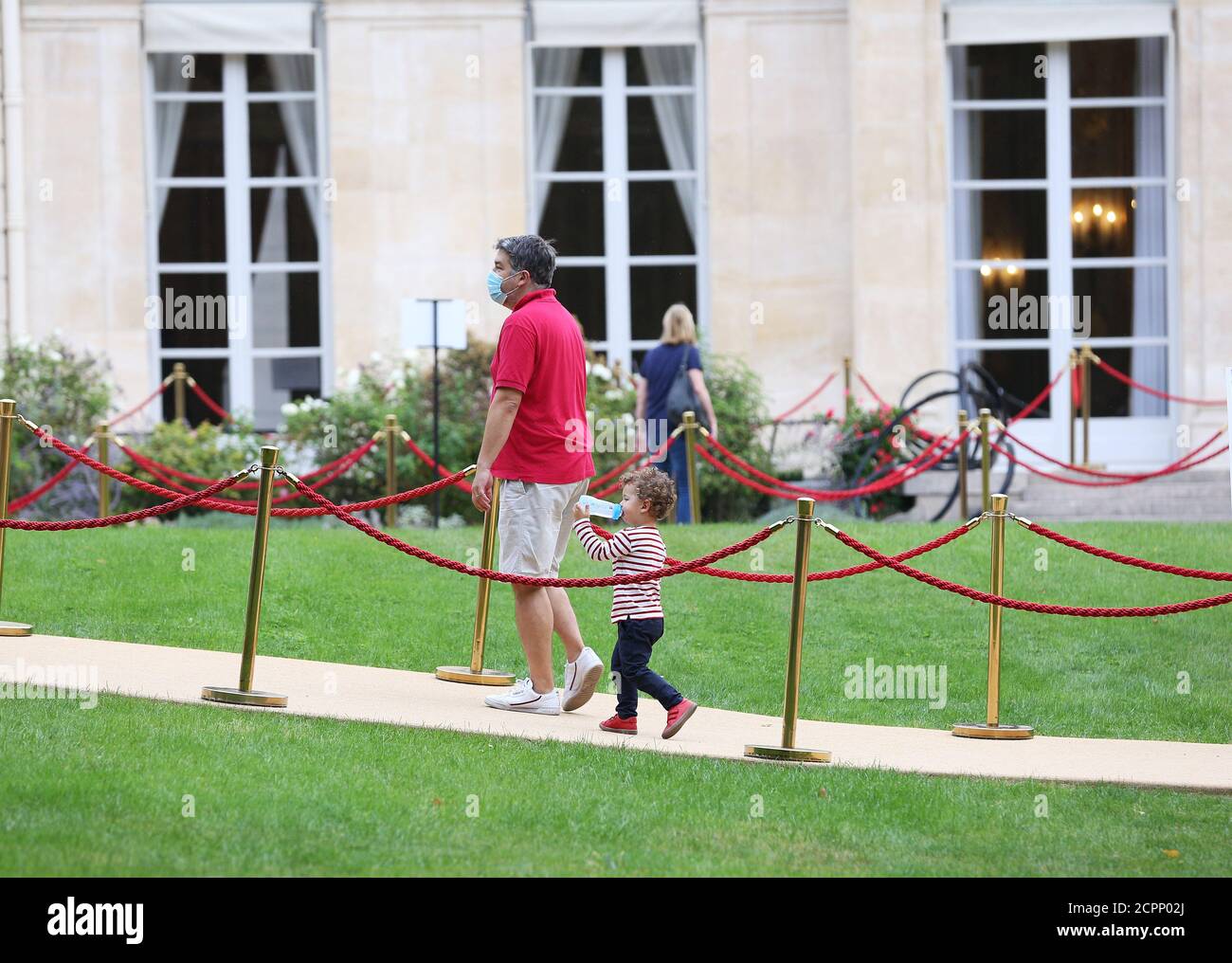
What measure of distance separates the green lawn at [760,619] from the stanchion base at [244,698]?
5.60ft

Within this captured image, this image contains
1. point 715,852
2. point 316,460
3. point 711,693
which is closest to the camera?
point 715,852

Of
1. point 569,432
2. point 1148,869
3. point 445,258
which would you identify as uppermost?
point 445,258

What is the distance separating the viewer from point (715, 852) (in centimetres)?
612

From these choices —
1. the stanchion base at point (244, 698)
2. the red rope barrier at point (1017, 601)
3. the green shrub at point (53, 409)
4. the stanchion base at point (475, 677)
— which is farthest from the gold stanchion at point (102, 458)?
the red rope barrier at point (1017, 601)

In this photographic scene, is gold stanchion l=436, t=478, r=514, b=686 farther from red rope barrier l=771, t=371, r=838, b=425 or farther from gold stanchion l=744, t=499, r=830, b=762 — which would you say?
red rope barrier l=771, t=371, r=838, b=425

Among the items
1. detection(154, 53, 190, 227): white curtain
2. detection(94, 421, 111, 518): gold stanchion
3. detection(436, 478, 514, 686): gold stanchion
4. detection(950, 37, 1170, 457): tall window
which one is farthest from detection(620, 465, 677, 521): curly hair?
detection(154, 53, 190, 227): white curtain

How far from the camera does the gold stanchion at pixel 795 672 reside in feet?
24.6

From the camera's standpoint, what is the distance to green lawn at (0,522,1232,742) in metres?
9.22

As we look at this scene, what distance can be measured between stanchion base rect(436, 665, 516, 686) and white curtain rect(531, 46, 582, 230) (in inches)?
403

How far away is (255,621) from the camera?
26.9 feet
